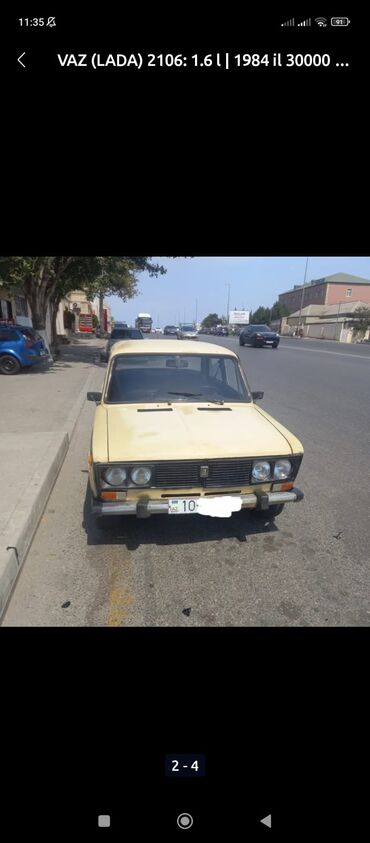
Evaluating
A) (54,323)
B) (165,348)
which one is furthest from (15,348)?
(165,348)

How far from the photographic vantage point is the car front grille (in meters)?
2.66

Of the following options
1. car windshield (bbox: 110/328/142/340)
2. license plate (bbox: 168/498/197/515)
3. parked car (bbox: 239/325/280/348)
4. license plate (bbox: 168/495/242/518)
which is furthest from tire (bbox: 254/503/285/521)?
parked car (bbox: 239/325/280/348)

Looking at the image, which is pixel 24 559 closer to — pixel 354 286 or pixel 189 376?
pixel 189 376

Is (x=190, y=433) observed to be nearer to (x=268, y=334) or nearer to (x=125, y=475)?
(x=125, y=475)

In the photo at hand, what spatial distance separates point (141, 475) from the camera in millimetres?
2656

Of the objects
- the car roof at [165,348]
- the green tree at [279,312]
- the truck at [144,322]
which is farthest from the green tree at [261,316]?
the car roof at [165,348]

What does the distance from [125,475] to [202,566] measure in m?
0.93

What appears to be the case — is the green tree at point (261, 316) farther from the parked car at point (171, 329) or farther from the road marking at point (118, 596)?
the road marking at point (118, 596)

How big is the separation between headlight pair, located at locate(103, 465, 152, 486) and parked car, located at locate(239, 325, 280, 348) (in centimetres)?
2411

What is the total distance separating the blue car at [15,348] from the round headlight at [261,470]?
10635 millimetres

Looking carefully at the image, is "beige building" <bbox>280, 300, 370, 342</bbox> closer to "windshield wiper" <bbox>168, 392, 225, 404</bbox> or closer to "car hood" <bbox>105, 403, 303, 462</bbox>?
"windshield wiper" <bbox>168, 392, 225, 404</bbox>

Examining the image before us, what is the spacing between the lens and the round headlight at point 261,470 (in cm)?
282
